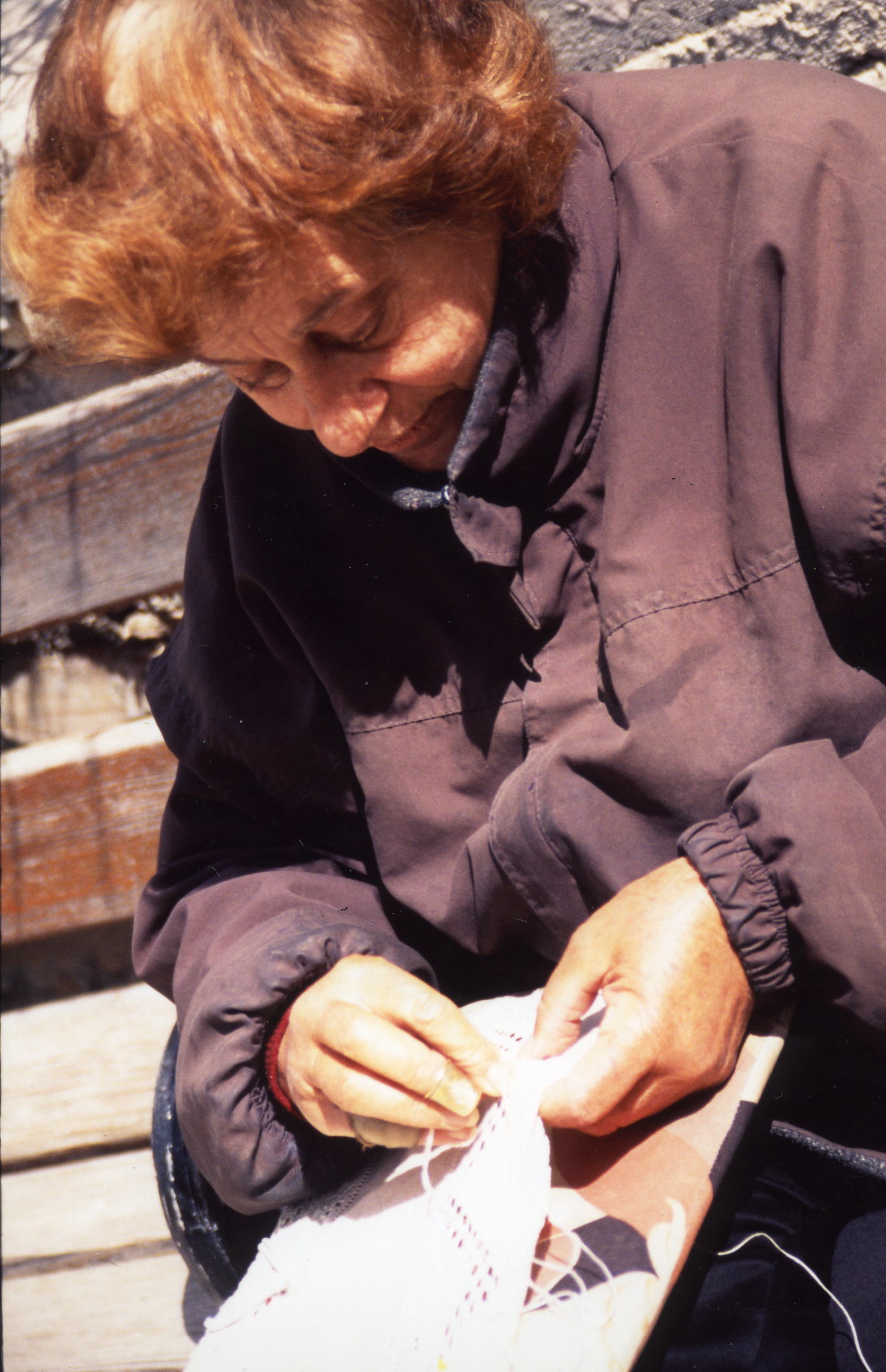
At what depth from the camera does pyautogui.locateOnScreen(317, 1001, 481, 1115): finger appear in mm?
850

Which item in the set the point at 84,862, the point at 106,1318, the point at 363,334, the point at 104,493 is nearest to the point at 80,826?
the point at 84,862

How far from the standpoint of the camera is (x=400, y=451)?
3.44 ft

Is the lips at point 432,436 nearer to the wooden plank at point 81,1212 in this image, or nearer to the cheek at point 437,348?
the cheek at point 437,348

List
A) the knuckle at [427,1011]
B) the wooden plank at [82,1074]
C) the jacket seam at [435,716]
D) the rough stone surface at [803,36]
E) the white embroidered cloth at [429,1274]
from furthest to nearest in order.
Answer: the wooden plank at [82,1074] → the rough stone surface at [803,36] → the jacket seam at [435,716] → the knuckle at [427,1011] → the white embroidered cloth at [429,1274]

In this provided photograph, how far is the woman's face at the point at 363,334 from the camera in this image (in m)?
0.88

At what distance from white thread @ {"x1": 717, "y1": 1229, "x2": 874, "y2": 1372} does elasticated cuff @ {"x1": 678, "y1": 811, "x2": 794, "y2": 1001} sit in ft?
0.81

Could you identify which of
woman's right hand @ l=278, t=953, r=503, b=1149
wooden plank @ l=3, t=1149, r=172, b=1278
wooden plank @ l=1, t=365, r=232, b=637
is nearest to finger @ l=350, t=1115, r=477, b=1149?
woman's right hand @ l=278, t=953, r=503, b=1149

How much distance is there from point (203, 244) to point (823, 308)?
0.49 metres

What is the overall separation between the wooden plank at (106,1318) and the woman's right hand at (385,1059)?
→ 2.59 ft

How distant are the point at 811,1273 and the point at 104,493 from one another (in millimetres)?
1561

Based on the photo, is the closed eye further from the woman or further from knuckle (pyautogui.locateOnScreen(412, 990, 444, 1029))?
knuckle (pyautogui.locateOnScreen(412, 990, 444, 1029))

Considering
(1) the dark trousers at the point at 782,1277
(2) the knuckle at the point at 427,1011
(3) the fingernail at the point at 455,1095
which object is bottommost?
(1) the dark trousers at the point at 782,1277

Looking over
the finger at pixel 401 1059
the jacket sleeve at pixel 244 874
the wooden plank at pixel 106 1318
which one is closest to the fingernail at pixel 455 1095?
the finger at pixel 401 1059

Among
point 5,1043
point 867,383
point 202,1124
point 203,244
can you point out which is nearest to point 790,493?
point 867,383
